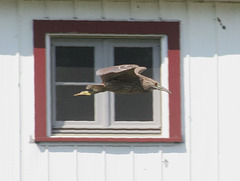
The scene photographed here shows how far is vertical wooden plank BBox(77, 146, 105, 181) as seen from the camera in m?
7.70

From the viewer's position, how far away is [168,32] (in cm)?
776

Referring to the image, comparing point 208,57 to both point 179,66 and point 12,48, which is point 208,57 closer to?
point 179,66

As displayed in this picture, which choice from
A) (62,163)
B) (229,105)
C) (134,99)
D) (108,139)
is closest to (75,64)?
(134,99)

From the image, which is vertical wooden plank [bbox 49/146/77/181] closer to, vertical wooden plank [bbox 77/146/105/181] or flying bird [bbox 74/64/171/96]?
vertical wooden plank [bbox 77/146/105/181]

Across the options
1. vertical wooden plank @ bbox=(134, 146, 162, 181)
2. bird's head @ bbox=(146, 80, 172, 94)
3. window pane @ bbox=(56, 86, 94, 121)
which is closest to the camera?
bird's head @ bbox=(146, 80, 172, 94)

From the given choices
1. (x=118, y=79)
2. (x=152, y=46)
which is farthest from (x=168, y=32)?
(x=118, y=79)

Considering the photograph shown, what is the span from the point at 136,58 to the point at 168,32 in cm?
34

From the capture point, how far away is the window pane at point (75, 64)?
7.87 meters

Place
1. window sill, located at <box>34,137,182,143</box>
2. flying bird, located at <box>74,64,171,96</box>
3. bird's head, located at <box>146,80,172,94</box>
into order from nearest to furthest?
flying bird, located at <box>74,64,171,96</box>, bird's head, located at <box>146,80,172,94</box>, window sill, located at <box>34,137,182,143</box>

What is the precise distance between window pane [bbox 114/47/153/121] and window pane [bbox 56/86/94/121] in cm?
22

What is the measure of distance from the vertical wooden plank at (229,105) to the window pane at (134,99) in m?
0.56

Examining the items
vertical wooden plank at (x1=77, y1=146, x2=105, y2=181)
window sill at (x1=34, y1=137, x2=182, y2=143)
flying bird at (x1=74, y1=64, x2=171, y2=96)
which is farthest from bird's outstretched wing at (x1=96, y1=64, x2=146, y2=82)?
vertical wooden plank at (x1=77, y1=146, x2=105, y2=181)

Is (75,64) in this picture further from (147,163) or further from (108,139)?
(147,163)

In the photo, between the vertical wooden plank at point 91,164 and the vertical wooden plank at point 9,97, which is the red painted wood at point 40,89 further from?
the vertical wooden plank at point 91,164
